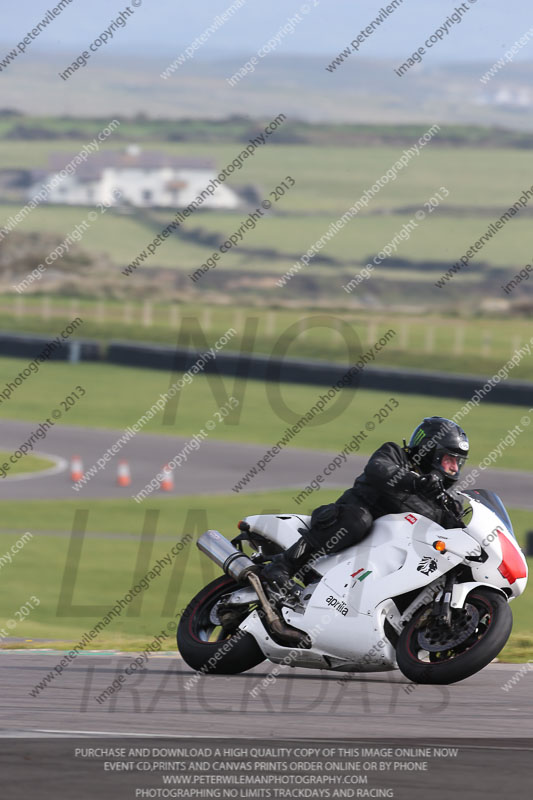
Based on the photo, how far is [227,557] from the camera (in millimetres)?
8547

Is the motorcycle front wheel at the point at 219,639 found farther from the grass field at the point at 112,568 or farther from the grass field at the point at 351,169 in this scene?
the grass field at the point at 351,169

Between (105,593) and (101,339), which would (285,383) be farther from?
(105,593)

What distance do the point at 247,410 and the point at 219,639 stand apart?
80.7 feet

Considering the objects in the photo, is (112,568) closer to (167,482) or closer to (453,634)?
(167,482)

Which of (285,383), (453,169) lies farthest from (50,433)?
(453,169)

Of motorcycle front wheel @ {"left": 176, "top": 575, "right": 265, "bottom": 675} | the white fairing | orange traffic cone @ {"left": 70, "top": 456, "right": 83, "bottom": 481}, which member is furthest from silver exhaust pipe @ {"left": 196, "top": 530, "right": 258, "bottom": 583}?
orange traffic cone @ {"left": 70, "top": 456, "right": 83, "bottom": 481}

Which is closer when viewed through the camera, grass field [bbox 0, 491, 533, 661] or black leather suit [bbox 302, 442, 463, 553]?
black leather suit [bbox 302, 442, 463, 553]

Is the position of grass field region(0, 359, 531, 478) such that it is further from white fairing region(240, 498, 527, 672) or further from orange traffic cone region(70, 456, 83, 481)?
white fairing region(240, 498, 527, 672)

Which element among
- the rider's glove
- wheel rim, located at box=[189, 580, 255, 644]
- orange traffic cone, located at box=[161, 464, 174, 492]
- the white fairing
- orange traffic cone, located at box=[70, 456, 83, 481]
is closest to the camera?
the white fairing

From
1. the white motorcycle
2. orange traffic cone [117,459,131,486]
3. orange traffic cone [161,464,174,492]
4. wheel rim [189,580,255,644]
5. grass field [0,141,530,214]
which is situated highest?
the white motorcycle

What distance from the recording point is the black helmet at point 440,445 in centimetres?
812

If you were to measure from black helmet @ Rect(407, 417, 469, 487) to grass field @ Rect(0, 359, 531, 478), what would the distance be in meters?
18.6

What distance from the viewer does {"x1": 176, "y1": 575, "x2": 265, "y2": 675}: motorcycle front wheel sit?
8.33m

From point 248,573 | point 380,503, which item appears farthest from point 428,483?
point 248,573
